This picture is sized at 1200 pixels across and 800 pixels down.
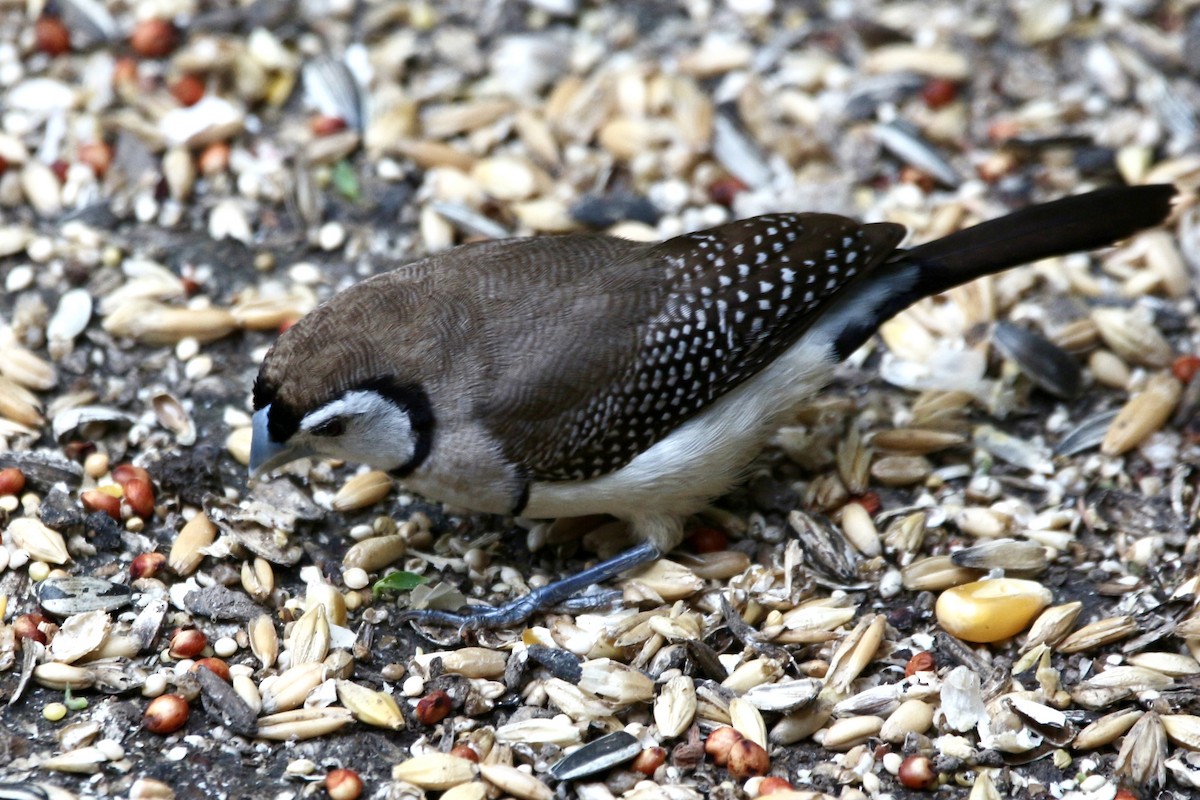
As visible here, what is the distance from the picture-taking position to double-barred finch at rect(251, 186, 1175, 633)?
445cm

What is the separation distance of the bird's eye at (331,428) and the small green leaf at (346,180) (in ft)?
6.59

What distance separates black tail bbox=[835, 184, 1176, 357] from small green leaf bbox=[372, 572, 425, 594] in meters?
1.72

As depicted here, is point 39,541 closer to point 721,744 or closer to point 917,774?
point 721,744

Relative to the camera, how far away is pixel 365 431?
14.6ft

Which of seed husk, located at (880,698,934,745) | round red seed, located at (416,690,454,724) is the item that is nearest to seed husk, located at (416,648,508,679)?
round red seed, located at (416,690,454,724)

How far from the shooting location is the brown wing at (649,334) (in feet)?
14.8

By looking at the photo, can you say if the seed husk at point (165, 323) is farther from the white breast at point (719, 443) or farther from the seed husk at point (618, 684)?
the seed husk at point (618, 684)

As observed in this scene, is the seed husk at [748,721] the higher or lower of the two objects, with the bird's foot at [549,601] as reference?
lower

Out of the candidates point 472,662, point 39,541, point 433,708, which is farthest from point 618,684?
point 39,541

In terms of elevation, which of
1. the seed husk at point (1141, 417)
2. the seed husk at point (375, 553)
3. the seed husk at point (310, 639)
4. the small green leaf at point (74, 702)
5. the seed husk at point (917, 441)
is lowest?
the small green leaf at point (74, 702)

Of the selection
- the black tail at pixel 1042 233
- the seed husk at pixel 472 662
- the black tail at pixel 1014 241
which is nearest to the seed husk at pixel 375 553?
the seed husk at pixel 472 662

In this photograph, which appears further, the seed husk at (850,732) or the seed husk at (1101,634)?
the seed husk at (1101,634)

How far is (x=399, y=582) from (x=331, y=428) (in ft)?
2.11

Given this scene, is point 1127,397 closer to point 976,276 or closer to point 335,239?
point 976,276
